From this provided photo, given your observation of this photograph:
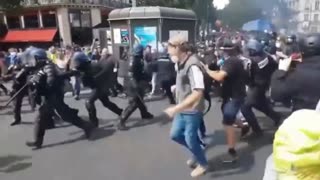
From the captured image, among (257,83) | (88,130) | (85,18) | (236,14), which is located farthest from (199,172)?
(236,14)

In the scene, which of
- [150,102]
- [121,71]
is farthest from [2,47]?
[150,102]

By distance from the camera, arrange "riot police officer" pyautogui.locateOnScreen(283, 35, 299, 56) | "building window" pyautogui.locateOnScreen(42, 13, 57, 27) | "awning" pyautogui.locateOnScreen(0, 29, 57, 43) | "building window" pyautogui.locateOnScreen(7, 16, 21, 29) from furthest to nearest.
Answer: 1. "building window" pyautogui.locateOnScreen(7, 16, 21, 29)
2. "building window" pyautogui.locateOnScreen(42, 13, 57, 27)
3. "awning" pyautogui.locateOnScreen(0, 29, 57, 43)
4. "riot police officer" pyautogui.locateOnScreen(283, 35, 299, 56)

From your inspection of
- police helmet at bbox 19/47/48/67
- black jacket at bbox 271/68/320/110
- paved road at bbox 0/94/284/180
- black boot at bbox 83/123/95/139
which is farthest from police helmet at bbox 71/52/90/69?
black jacket at bbox 271/68/320/110

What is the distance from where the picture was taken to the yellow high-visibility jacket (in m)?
1.55

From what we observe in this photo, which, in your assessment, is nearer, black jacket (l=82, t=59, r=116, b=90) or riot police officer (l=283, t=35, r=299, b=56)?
black jacket (l=82, t=59, r=116, b=90)

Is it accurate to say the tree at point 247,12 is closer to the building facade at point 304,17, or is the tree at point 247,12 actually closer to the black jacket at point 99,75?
the building facade at point 304,17

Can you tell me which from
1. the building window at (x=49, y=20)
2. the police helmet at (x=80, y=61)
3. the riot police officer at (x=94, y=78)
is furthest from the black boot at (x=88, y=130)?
the building window at (x=49, y=20)

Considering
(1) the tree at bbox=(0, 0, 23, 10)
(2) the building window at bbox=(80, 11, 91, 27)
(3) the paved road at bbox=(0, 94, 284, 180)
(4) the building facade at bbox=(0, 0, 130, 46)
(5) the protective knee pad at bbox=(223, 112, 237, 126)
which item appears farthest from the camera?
(2) the building window at bbox=(80, 11, 91, 27)

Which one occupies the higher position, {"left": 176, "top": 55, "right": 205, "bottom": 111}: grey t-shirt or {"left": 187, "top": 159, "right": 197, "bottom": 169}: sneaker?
{"left": 176, "top": 55, "right": 205, "bottom": 111}: grey t-shirt

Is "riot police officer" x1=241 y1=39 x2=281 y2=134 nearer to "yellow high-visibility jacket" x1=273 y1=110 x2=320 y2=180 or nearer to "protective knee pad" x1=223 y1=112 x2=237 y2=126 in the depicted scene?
"protective knee pad" x1=223 y1=112 x2=237 y2=126

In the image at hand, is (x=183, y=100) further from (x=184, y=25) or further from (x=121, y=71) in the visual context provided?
(x=184, y=25)

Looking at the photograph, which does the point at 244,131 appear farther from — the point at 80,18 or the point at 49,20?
the point at 80,18

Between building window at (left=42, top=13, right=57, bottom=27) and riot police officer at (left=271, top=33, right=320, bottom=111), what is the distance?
24.6m

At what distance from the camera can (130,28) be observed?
45.0ft
